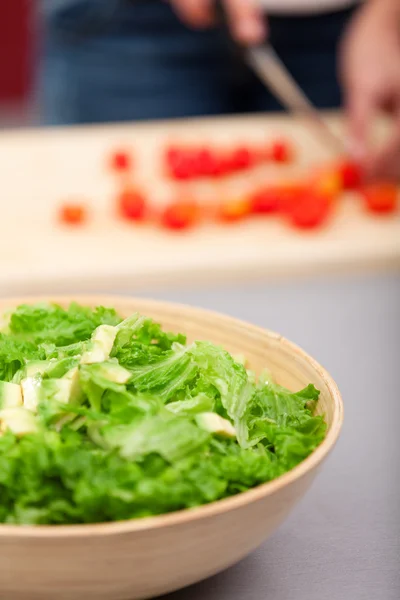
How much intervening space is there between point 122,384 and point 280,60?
2094mm

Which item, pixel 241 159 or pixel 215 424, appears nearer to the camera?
pixel 215 424

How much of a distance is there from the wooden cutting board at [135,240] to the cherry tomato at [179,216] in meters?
0.02

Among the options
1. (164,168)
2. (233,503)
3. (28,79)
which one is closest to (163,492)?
(233,503)

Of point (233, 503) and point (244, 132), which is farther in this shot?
point (244, 132)

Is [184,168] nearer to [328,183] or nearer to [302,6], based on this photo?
[328,183]

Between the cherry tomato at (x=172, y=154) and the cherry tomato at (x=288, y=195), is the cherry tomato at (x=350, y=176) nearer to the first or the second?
the cherry tomato at (x=288, y=195)

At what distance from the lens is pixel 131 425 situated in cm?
76

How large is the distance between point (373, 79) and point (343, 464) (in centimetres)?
A: 149

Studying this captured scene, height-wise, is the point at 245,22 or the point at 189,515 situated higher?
the point at 245,22

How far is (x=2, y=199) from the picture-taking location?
2162 mm

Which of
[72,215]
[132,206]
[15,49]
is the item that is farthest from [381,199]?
[15,49]

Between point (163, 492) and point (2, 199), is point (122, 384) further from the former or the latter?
point (2, 199)

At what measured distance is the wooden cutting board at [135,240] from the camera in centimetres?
176

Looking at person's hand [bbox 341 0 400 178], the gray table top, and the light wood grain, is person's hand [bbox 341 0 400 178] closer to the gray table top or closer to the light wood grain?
the gray table top
